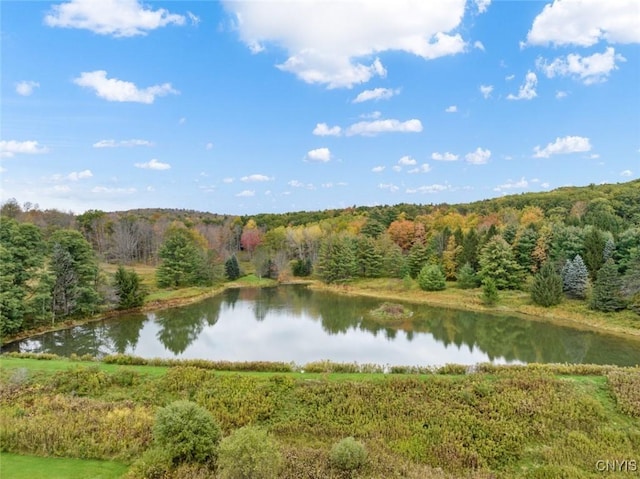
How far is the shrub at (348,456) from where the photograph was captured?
8.02 m

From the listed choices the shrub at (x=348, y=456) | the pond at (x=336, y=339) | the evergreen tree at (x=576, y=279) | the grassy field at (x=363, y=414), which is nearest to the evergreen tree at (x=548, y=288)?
the evergreen tree at (x=576, y=279)

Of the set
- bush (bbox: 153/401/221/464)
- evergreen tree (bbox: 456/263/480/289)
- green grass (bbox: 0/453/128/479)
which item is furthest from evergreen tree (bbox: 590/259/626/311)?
green grass (bbox: 0/453/128/479)

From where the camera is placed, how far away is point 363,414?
427 inches

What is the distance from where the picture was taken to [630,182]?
55.5m

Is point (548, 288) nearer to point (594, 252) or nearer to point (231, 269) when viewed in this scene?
point (594, 252)

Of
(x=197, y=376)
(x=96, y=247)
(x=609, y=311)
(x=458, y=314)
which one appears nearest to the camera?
(x=197, y=376)

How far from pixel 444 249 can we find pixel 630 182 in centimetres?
3437

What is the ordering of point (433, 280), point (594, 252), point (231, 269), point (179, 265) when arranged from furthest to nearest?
point (231, 269)
point (179, 265)
point (433, 280)
point (594, 252)

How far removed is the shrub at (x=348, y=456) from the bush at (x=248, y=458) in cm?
144

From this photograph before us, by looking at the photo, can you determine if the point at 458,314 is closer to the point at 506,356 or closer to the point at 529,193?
the point at 506,356

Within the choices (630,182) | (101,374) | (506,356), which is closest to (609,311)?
(506,356)

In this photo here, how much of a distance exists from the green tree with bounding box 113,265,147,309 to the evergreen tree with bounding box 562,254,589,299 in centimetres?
3021

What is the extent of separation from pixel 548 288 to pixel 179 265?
30.3 m

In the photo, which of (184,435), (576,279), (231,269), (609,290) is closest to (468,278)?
(576,279)
